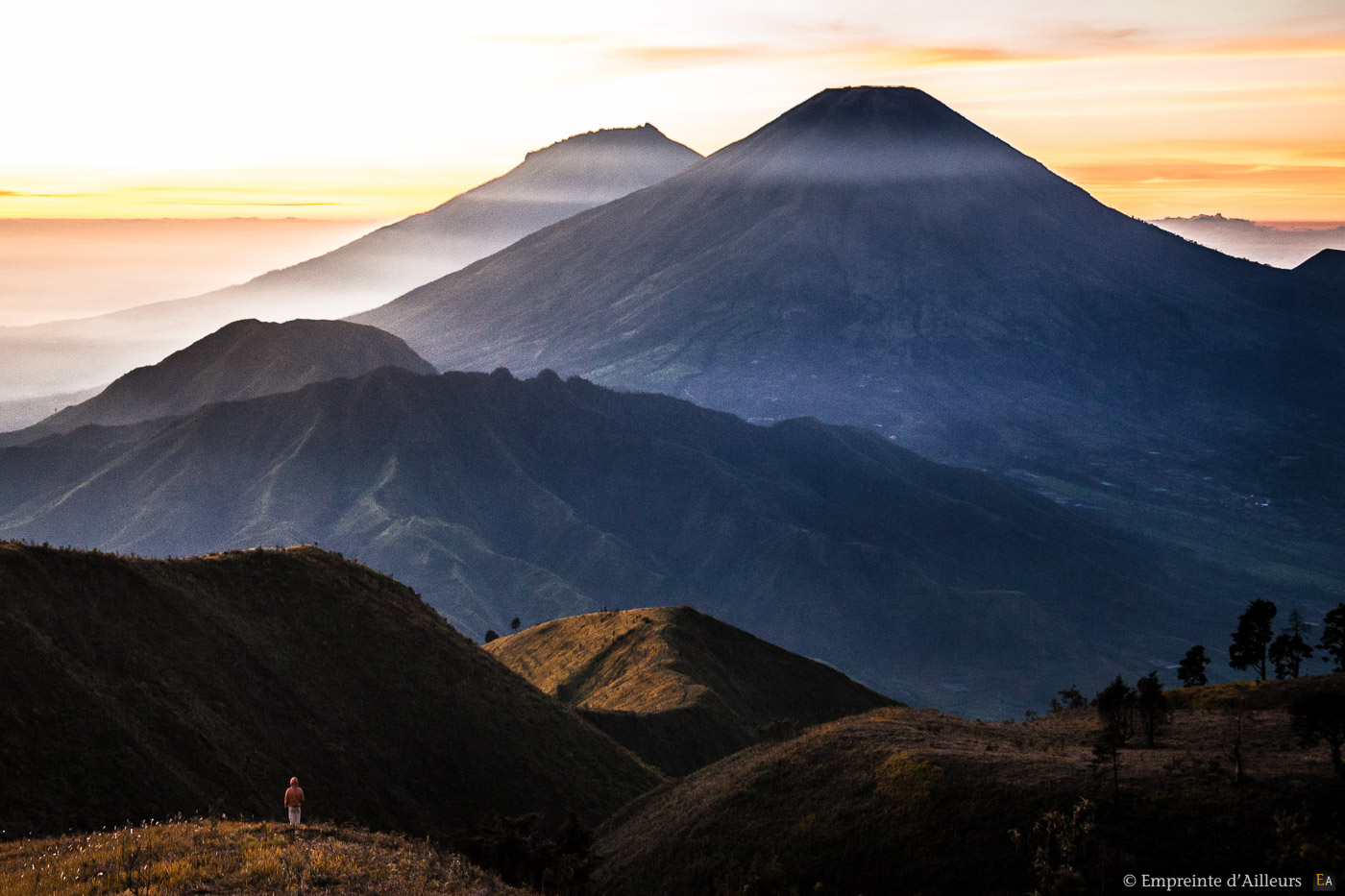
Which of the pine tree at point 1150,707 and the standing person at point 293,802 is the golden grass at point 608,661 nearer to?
the pine tree at point 1150,707

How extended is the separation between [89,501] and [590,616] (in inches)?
4482

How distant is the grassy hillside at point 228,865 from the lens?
85.1ft

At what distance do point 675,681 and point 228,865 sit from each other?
65.9 meters

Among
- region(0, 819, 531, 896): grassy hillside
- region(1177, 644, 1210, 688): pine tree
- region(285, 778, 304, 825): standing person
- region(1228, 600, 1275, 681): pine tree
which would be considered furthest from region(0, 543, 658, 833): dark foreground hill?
region(1228, 600, 1275, 681): pine tree

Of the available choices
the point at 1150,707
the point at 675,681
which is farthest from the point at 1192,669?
the point at 675,681

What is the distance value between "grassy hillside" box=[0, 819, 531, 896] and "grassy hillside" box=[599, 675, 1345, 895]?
1400 centimetres

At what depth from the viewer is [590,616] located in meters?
114

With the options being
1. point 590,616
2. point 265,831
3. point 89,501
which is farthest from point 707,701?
point 89,501

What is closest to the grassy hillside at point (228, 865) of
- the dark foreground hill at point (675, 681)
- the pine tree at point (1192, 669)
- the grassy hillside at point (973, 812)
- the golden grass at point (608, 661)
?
the grassy hillside at point (973, 812)

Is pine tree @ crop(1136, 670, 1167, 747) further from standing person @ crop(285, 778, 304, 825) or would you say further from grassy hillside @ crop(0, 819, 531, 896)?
standing person @ crop(285, 778, 304, 825)

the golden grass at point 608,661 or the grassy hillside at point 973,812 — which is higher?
the grassy hillside at point 973,812

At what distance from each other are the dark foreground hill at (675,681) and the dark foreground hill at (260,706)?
11193mm

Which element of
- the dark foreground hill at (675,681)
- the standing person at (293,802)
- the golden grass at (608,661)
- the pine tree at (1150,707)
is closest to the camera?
the standing person at (293,802)

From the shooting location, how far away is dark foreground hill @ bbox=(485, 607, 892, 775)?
8200cm
